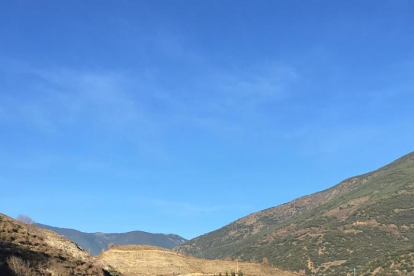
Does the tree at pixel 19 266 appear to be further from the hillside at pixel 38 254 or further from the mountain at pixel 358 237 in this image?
the mountain at pixel 358 237

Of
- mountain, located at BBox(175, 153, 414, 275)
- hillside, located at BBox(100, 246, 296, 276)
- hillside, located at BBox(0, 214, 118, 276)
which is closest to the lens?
hillside, located at BBox(0, 214, 118, 276)

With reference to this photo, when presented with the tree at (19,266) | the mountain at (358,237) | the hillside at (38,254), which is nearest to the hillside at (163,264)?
the hillside at (38,254)

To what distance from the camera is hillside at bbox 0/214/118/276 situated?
84.9 ft

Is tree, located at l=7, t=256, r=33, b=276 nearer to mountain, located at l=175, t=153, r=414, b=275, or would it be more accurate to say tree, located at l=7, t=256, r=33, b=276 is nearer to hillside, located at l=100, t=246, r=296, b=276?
hillside, located at l=100, t=246, r=296, b=276

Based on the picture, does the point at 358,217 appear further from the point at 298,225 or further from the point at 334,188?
the point at 334,188

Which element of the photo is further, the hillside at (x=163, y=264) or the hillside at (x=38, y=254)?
the hillside at (x=163, y=264)

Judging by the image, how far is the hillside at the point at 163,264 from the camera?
140ft

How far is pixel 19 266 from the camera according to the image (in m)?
25.1

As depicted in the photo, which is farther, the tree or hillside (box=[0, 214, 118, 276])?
hillside (box=[0, 214, 118, 276])

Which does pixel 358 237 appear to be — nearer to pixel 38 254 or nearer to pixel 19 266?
pixel 38 254

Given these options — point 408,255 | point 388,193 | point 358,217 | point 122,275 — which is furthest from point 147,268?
point 388,193

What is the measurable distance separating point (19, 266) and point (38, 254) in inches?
184

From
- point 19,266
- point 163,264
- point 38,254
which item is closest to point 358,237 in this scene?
point 163,264

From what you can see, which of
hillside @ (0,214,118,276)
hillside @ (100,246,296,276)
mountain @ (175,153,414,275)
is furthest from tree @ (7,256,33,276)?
mountain @ (175,153,414,275)
